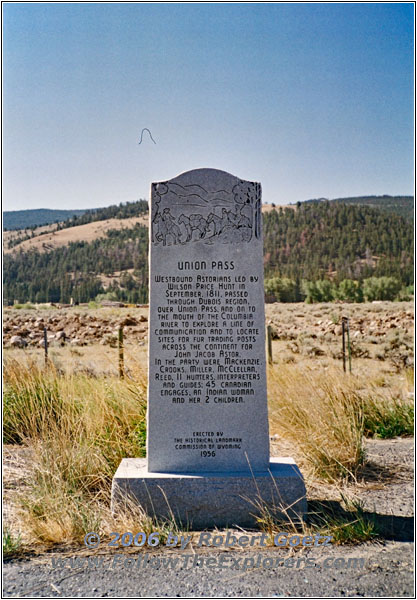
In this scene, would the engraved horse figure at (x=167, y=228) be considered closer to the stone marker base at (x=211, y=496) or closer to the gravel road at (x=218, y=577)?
the stone marker base at (x=211, y=496)

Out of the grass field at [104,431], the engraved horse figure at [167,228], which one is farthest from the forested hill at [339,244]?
the engraved horse figure at [167,228]

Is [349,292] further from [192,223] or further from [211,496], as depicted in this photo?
[211,496]

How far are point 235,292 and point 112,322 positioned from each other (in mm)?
28035

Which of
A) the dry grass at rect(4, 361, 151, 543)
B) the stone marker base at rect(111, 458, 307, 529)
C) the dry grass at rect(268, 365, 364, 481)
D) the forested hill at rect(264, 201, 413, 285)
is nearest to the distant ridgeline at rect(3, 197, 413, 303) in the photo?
the forested hill at rect(264, 201, 413, 285)

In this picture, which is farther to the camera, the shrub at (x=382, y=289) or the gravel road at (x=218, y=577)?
the shrub at (x=382, y=289)

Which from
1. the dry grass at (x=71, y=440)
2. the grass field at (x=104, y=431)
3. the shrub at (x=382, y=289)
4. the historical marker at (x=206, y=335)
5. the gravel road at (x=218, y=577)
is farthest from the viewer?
the shrub at (x=382, y=289)

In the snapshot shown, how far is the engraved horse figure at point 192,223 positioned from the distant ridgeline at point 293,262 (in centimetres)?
4073

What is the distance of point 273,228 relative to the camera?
58.4m

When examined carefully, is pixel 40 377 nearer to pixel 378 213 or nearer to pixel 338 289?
pixel 338 289

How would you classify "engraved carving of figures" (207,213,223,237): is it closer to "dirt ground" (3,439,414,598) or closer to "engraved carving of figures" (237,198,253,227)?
"engraved carving of figures" (237,198,253,227)

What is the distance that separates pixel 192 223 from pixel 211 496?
97.0 inches

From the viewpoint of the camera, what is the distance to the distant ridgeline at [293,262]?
46938 millimetres

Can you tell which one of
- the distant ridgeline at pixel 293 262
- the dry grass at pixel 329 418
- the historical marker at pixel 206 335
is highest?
the distant ridgeline at pixel 293 262

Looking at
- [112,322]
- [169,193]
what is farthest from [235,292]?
[112,322]
